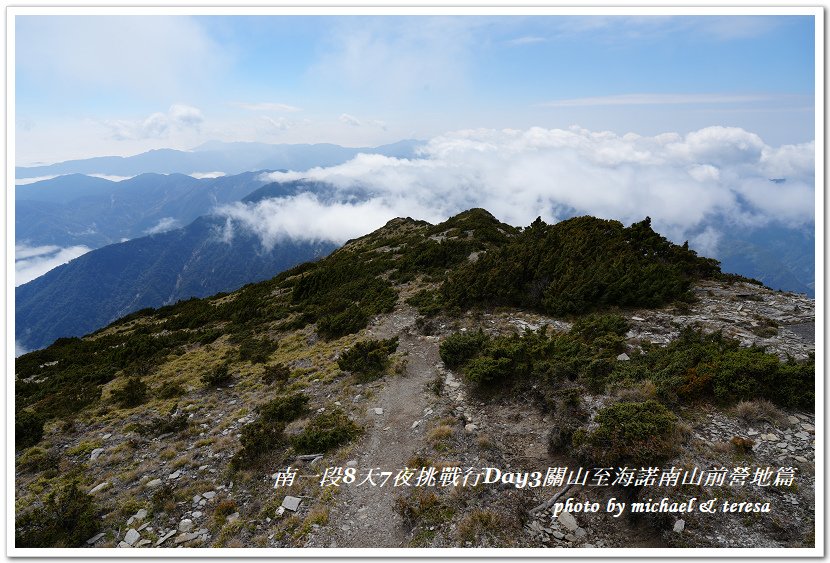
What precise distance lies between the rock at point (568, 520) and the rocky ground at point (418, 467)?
26 mm

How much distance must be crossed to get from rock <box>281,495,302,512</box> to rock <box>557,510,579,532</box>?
550 centimetres

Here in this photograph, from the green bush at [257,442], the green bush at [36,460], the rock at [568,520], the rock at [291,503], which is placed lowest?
the green bush at [36,460]

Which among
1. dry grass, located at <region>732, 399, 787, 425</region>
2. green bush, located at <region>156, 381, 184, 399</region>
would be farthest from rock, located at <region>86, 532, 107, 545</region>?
dry grass, located at <region>732, 399, 787, 425</region>

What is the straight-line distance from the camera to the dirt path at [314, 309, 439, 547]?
23.6 feet

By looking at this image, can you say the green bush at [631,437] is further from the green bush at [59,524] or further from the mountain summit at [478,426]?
the green bush at [59,524]

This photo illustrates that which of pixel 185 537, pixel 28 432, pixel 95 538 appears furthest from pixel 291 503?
pixel 28 432

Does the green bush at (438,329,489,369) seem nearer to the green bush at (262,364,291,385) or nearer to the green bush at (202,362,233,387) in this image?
the green bush at (262,364,291,385)

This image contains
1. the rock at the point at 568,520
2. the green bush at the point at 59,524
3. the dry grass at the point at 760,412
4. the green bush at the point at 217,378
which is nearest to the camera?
the rock at the point at 568,520

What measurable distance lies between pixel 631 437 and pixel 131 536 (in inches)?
428

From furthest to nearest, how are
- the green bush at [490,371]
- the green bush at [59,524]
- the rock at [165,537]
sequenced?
the green bush at [490,371] < the green bush at [59,524] < the rock at [165,537]

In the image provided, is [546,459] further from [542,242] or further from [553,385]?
[542,242]

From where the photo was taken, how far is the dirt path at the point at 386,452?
7.20 m

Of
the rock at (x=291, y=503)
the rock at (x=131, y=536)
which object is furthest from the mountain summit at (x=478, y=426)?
the rock at (x=291, y=503)

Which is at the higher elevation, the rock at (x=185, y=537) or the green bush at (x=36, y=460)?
the rock at (x=185, y=537)
